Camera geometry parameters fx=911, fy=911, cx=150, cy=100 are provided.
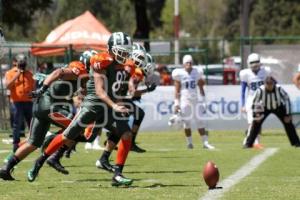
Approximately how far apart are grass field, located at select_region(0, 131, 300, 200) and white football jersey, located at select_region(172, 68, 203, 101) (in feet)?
3.38

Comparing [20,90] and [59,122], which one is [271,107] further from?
[59,122]

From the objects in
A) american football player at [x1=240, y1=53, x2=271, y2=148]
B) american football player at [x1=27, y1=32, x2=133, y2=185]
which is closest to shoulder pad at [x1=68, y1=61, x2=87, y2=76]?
american football player at [x1=27, y1=32, x2=133, y2=185]

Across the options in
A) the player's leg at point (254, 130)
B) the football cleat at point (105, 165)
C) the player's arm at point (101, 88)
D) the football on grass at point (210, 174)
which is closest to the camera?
the football on grass at point (210, 174)

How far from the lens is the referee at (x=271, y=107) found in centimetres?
1681

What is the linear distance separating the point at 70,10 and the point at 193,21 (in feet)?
61.0

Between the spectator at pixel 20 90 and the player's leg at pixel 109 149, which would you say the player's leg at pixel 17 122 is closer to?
the spectator at pixel 20 90

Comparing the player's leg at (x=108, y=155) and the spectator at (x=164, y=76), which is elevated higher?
the player's leg at (x=108, y=155)

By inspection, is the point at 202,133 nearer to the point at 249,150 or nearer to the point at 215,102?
the point at 249,150

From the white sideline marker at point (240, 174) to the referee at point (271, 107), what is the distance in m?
0.61

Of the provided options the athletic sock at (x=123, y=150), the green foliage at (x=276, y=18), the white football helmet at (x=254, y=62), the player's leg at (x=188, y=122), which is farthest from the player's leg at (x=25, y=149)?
the green foliage at (x=276, y=18)

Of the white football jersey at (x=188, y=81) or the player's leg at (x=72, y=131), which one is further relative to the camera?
the white football jersey at (x=188, y=81)

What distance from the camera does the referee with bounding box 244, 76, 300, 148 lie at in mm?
16812

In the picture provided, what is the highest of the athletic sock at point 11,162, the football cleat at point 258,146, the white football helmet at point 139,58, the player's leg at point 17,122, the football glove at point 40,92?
the white football helmet at point 139,58

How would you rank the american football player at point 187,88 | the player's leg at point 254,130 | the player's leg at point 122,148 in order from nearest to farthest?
the player's leg at point 122,148 < the player's leg at point 254,130 < the american football player at point 187,88
